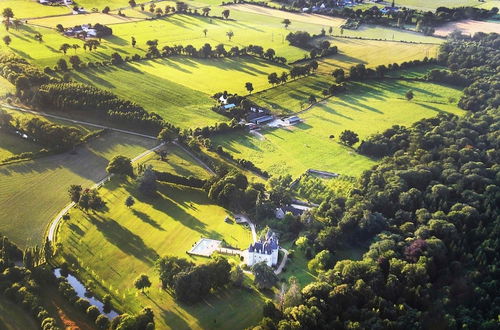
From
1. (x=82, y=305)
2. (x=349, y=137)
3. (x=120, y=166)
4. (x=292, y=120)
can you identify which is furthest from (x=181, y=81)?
(x=82, y=305)

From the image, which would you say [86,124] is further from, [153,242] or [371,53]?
[371,53]

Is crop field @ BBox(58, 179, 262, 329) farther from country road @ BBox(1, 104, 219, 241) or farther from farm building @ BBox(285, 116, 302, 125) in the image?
farm building @ BBox(285, 116, 302, 125)

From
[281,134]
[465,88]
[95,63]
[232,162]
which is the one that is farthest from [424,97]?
[95,63]

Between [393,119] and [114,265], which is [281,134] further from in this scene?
[114,265]

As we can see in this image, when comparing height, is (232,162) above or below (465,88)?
below

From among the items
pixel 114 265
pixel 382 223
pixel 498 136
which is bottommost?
pixel 114 265

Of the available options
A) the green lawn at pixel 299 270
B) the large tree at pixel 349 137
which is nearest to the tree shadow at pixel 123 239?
the green lawn at pixel 299 270
